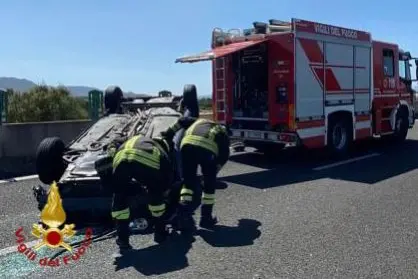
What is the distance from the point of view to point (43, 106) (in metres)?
19.3

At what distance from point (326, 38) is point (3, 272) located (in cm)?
851

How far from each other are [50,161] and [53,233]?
4.45ft

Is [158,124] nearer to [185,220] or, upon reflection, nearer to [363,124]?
[185,220]

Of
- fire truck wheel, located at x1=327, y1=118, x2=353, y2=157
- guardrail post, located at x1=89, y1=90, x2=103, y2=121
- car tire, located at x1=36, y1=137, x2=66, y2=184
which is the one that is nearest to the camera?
car tire, located at x1=36, y1=137, x2=66, y2=184

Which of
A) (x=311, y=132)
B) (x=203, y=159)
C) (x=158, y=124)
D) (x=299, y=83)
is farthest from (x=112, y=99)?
(x=311, y=132)

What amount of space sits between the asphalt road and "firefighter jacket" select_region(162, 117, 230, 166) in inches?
35.1

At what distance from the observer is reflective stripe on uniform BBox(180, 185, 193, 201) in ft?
19.8

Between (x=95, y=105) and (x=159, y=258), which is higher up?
(x=95, y=105)

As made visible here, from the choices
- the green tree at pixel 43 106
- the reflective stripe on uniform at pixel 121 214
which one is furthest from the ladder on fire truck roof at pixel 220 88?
the green tree at pixel 43 106

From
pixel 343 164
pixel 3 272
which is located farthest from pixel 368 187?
pixel 3 272

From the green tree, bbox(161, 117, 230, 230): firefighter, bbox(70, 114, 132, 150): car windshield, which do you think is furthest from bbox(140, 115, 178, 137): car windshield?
the green tree

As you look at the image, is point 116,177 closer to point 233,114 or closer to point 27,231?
point 27,231

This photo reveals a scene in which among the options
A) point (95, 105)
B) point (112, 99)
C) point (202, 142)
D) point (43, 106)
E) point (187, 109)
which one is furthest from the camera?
point (43, 106)

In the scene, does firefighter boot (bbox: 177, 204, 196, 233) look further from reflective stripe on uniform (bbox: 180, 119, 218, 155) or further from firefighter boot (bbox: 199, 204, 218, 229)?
reflective stripe on uniform (bbox: 180, 119, 218, 155)
